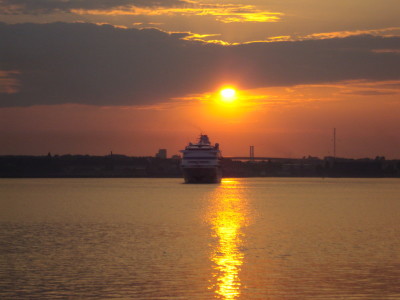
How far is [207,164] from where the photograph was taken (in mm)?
193125

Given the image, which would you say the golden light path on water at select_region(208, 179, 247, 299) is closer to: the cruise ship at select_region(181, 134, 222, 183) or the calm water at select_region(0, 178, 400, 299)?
the calm water at select_region(0, 178, 400, 299)

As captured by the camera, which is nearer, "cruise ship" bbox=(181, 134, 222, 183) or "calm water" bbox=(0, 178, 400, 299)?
"calm water" bbox=(0, 178, 400, 299)

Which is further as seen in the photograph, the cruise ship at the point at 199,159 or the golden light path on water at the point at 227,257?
the cruise ship at the point at 199,159

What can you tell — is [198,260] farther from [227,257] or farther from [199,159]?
[199,159]

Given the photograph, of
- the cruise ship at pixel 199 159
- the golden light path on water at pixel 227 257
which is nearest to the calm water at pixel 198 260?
the golden light path on water at pixel 227 257

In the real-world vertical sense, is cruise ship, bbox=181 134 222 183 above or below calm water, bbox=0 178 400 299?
above

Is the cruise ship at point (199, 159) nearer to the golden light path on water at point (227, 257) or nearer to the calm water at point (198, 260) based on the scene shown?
the golden light path on water at point (227, 257)

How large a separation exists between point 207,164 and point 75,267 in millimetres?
158609

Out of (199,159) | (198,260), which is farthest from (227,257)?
(199,159)

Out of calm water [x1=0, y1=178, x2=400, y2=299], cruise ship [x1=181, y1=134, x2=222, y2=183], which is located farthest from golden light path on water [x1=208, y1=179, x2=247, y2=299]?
cruise ship [x1=181, y1=134, x2=222, y2=183]

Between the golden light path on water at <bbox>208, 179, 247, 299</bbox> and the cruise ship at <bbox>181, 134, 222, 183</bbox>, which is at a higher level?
the cruise ship at <bbox>181, 134, 222, 183</bbox>

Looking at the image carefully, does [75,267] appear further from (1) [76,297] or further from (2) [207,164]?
(2) [207,164]

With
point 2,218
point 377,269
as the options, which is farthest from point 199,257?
point 2,218

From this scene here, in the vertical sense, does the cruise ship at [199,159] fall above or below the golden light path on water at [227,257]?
above
